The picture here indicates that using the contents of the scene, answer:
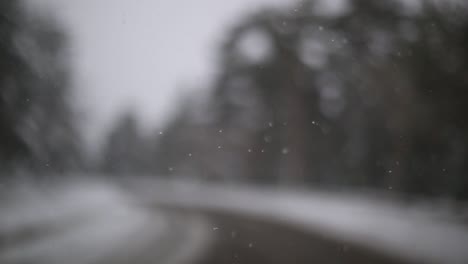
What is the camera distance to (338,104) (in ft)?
74.5

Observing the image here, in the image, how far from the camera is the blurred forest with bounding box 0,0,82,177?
23.1ft

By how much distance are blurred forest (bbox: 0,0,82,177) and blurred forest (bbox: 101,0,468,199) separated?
522 centimetres

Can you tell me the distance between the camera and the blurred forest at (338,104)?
10891 millimetres

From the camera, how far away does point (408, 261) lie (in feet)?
28.0

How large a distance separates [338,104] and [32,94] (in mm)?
18060

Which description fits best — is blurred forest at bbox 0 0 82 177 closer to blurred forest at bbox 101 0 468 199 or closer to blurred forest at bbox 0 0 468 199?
blurred forest at bbox 0 0 468 199

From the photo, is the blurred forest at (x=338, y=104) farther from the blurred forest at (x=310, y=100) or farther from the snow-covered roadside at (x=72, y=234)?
the snow-covered roadside at (x=72, y=234)

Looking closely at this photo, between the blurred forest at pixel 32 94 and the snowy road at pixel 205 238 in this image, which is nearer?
the blurred forest at pixel 32 94

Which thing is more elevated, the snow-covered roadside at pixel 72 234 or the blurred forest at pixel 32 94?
the blurred forest at pixel 32 94

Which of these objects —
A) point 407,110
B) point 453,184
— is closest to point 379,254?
point 407,110

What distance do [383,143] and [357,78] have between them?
398 cm

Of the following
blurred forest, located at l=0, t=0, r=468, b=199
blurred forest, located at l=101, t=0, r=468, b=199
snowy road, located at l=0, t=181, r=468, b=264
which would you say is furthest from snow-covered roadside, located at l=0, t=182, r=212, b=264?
blurred forest, located at l=101, t=0, r=468, b=199

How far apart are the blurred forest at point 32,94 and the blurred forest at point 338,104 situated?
5.22 m

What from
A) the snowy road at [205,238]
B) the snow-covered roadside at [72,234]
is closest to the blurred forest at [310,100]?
the snow-covered roadside at [72,234]
